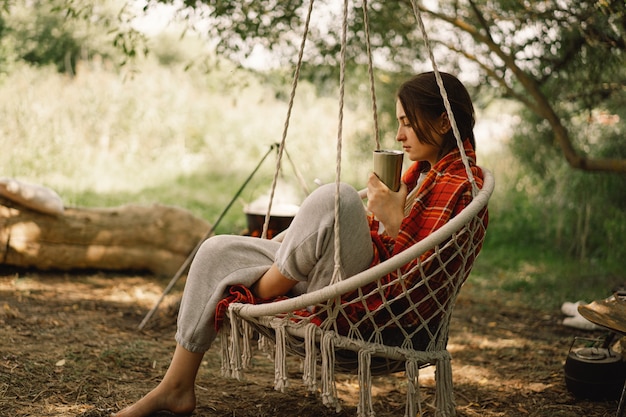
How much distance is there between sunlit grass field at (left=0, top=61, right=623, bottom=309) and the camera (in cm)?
589

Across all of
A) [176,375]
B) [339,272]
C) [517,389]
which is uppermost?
[339,272]

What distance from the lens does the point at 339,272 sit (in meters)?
1.68

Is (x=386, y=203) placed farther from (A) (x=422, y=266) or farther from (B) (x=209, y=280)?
(B) (x=209, y=280)

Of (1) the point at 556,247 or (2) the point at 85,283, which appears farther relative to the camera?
(1) the point at 556,247

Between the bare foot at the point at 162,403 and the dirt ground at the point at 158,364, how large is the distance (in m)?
0.20

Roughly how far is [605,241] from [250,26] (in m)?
3.02

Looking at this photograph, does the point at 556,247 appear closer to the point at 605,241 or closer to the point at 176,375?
the point at 605,241

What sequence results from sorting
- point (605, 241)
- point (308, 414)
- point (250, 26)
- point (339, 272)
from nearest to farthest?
point (339, 272) < point (308, 414) < point (250, 26) < point (605, 241)

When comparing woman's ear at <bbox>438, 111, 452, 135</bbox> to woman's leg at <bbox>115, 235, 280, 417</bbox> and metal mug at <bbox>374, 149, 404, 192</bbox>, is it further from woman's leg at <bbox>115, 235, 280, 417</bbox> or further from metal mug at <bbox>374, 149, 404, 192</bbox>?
woman's leg at <bbox>115, 235, 280, 417</bbox>

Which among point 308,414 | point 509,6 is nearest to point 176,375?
point 308,414

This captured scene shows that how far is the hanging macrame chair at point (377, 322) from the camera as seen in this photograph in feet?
5.57

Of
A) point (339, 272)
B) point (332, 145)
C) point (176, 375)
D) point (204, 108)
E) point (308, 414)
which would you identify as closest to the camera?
point (339, 272)

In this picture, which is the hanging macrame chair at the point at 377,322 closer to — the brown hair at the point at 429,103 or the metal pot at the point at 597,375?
the brown hair at the point at 429,103

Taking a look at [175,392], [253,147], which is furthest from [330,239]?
[253,147]
